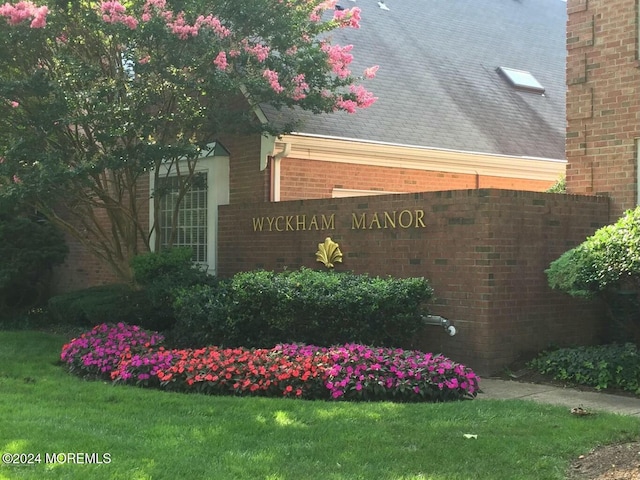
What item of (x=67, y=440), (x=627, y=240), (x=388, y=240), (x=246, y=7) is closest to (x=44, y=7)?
(x=246, y=7)

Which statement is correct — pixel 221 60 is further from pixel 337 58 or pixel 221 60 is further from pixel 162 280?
pixel 162 280

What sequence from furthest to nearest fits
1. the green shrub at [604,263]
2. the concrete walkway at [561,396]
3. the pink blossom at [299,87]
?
the pink blossom at [299,87]
the green shrub at [604,263]
the concrete walkway at [561,396]

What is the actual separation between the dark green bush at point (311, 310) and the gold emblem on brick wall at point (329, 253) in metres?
0.94

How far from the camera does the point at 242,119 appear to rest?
10234mm

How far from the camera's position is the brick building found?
8.90m

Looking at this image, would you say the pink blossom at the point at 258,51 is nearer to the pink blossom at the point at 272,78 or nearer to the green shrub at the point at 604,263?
the pink blossom at the point at 272,78

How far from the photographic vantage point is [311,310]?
8062 millimetres

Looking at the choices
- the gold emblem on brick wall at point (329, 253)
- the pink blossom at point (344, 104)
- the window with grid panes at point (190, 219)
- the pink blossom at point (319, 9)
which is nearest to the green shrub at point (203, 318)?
the gold emblem on brick wall at point (329, 253)

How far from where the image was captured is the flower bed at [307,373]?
652cm

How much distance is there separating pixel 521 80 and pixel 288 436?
1338 centimetres

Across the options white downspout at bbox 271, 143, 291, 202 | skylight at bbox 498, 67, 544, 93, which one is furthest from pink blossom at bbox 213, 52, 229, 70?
skylight at bbox 498, 67, 544, 93

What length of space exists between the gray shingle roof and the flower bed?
4.81 meters

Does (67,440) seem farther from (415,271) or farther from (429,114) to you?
(429,114)

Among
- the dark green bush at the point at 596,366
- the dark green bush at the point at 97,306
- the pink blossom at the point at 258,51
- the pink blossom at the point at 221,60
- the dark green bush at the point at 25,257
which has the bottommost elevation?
the dark green bush at the point at 596,366
